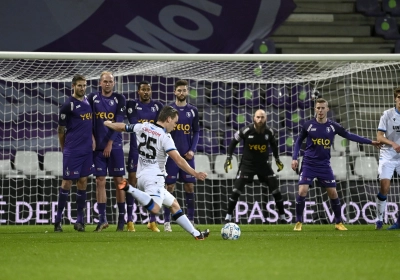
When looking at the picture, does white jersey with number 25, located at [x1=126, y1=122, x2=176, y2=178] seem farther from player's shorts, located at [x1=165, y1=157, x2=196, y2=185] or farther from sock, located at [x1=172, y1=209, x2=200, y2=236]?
player's shorts, located at [x1=165, y1=157, x2=196, y2=185]

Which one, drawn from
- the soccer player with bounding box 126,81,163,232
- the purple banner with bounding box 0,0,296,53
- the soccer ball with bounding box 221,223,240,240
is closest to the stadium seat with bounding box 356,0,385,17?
the purple banner with bounding box 0,0,296,53

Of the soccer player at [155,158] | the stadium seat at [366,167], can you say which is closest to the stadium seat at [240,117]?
the stadium seat at [366,167]

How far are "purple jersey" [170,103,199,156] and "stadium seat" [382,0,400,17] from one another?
26.9 ft

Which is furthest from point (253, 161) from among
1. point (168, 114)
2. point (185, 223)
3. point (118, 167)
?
point (185, 223)

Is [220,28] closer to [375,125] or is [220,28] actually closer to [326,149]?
[375,125]

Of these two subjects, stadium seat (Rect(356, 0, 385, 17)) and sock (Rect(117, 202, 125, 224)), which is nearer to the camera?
sock (Rect(117, 202, 125, 224))

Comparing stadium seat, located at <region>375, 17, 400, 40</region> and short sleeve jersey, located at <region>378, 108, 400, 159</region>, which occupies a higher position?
stadium seat, located at <region>375, 17, 400, 40</region>

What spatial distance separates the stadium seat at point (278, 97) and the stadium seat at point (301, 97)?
5.0 inches

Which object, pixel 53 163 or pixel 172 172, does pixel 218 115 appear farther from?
pixel 172 172

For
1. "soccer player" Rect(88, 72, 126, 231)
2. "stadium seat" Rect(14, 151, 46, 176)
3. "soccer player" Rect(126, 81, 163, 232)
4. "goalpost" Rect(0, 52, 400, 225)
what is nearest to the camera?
"soccer player" Rect(88, 72, 126, 231)

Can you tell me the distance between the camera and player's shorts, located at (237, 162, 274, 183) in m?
13.0

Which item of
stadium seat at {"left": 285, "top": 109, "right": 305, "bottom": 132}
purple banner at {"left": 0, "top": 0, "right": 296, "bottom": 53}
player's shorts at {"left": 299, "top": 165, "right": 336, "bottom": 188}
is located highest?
purple banner at {"left": 0, "top": 0, "right": 296, "bottom": 53}

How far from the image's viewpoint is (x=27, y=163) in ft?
45.4

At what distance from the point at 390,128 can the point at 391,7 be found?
750 centimetres
